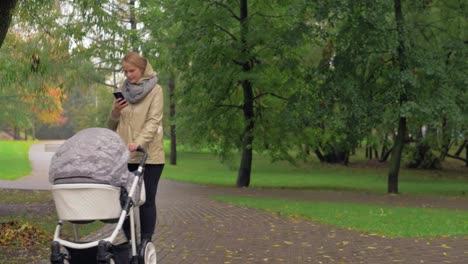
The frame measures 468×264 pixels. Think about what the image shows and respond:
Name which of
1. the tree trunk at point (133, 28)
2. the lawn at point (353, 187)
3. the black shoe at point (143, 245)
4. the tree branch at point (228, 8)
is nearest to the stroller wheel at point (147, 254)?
the black shoe at point (143, 245)

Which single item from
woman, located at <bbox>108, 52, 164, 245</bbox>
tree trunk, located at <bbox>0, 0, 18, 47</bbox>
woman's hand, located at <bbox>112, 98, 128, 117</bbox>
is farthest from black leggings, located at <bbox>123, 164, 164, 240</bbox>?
tree trunk, located at <bbox>0, 0, 18, 47</bbox>

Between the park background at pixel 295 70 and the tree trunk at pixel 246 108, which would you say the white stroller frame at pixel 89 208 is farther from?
the tree trunk at pixel 246 108

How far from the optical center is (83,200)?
484cm

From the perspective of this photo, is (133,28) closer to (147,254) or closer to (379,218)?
(379,218)


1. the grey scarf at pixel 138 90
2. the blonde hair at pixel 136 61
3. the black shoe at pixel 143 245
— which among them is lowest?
the black shoe at pixel 143 245

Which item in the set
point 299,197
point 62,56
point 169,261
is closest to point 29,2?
point 62,56

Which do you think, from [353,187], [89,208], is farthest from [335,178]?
[89,208]

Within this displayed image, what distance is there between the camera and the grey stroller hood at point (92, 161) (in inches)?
190

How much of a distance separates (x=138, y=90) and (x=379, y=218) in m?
7.96

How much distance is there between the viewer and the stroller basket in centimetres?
481

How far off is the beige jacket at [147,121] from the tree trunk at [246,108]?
49.2 ft

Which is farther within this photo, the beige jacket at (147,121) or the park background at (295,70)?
the park background at (295,70)

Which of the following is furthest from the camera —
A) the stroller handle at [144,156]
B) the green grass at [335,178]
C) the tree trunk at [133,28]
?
the green grass at [335,178]

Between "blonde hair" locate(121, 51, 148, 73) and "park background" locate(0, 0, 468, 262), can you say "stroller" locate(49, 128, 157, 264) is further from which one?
"park background" locate(0, 0, 468, 262)
